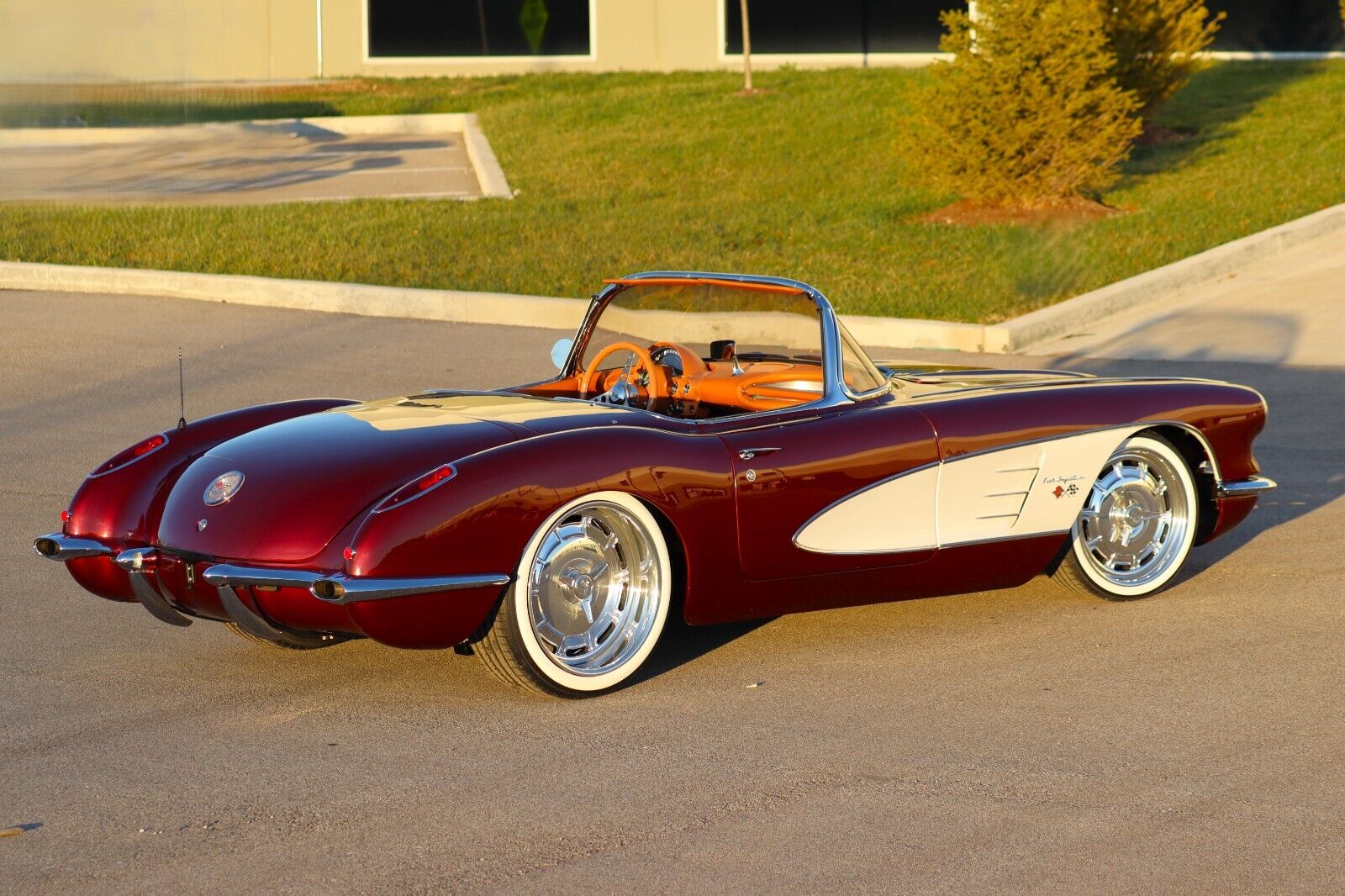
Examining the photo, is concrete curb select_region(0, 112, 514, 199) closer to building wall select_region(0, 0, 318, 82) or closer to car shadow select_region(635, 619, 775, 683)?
building wall select_region(0, 0, 318, 82)

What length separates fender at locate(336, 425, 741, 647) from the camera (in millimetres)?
5070

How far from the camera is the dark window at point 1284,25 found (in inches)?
1233

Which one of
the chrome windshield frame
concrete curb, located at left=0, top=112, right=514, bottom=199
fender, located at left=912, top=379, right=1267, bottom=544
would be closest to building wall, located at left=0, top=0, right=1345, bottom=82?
concrete curb, located at left=0, top=112, right=514, bottom=199

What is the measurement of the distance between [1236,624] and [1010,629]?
818mm

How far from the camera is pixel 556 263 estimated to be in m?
15.9

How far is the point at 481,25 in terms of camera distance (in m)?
35.5

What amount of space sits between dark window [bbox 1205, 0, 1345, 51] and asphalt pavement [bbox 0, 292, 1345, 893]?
26310 millimetres

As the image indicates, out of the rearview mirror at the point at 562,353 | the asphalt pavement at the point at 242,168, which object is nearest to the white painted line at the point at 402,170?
the asphalt pavement at the point at 242,168

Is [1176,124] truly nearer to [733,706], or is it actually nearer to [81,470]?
[81,470]

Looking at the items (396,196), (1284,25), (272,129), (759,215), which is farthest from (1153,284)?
(1284,25)

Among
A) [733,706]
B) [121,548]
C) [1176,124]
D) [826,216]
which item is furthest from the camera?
[1176,124]

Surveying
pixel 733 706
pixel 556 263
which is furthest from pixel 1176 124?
pixel 733 706

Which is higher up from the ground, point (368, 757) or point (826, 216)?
point (826, 216)

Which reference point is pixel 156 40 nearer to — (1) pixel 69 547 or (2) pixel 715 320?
(2) pixel 715 320
